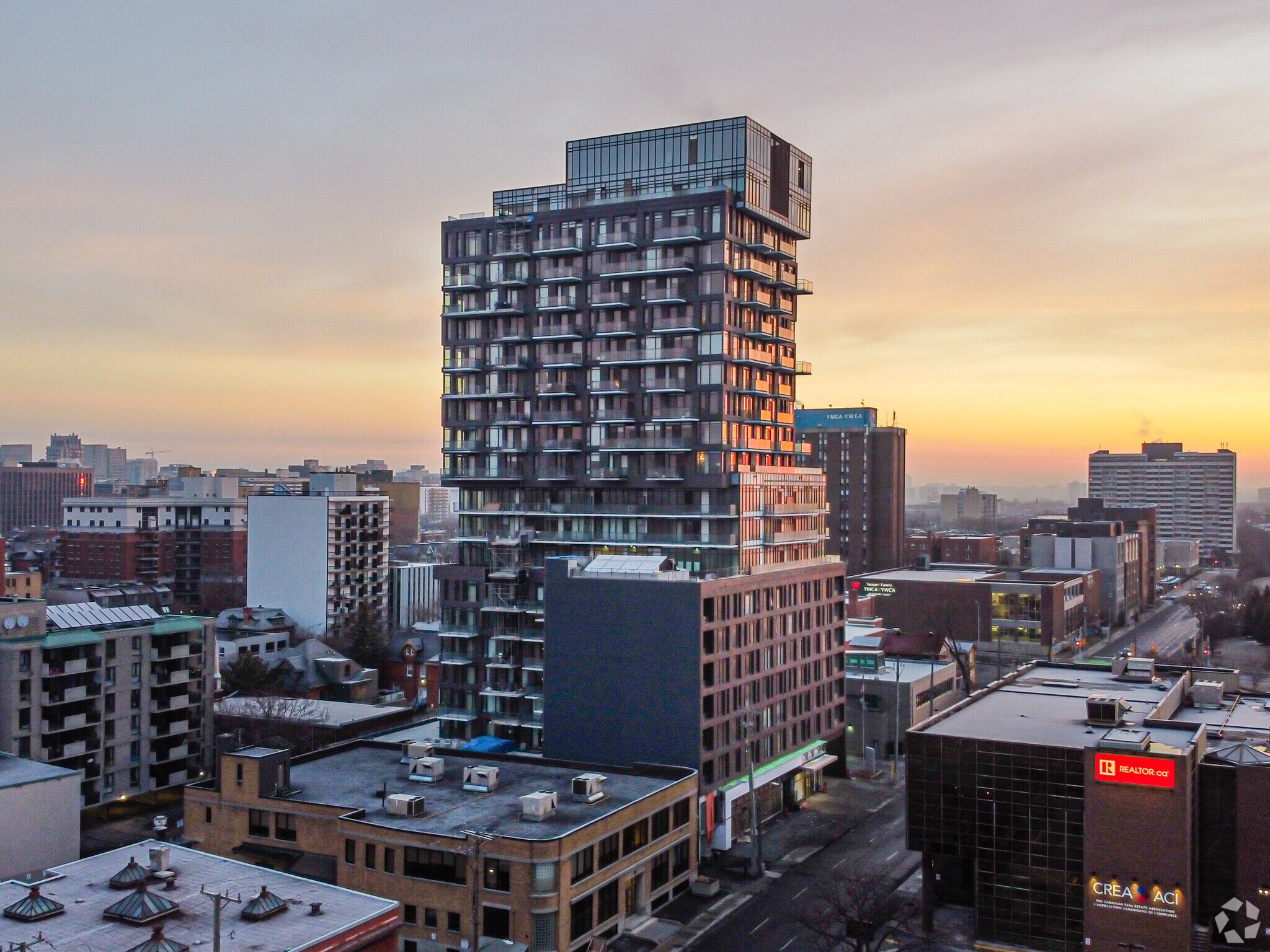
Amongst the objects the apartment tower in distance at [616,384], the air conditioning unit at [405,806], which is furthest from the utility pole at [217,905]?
the apartment tower in distance at [616,384]

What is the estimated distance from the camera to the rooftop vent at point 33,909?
Result: 42.4 m

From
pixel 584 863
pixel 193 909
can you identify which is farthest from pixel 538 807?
pixel 193 909

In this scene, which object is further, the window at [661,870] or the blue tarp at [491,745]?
the blue tarp at [491,745]

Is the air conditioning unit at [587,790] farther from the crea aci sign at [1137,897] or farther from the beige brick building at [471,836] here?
the crea aci sign at [1137,897]

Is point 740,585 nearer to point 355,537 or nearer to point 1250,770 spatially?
point 1250,770

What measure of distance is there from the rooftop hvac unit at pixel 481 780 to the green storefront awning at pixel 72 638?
34563 mm

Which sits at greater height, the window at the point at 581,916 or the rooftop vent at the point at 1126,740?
the rooftop vent at the point at 1126,740

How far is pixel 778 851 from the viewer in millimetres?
74938

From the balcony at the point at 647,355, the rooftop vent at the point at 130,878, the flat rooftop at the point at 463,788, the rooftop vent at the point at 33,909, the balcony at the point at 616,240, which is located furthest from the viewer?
the balcony at the point at 616,240

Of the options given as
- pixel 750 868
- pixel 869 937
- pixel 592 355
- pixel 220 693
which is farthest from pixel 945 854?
pixel 220 693

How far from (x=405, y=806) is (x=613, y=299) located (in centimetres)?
4748

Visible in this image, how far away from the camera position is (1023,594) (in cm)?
16575

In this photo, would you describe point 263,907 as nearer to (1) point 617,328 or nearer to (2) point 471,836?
(2) point 471,836

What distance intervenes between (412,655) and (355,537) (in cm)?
3371
